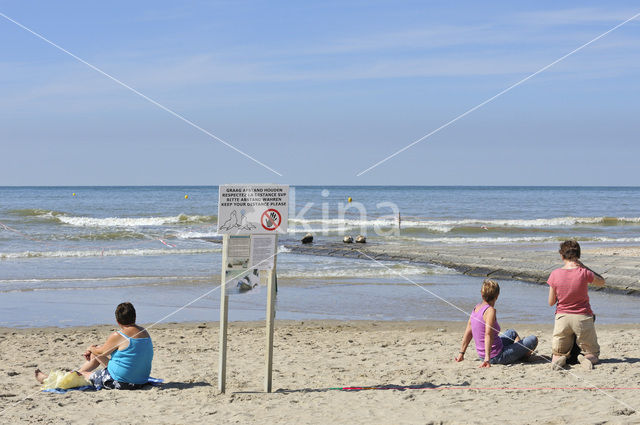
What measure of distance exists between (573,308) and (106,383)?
4.41 meters

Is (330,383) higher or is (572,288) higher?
Answer: (572,288)

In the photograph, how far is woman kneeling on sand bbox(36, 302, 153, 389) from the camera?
611 cm

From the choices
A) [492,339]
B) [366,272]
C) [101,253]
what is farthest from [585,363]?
→ [101,253]

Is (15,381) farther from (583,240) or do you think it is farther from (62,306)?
(583,240)

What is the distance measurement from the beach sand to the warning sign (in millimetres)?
1438

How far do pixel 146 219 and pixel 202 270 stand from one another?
2461 cm

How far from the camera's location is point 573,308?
6594 mm

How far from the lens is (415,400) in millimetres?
5652

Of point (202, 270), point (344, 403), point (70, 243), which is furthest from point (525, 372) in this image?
point (70, 243)

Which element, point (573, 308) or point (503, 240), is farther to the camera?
point (503, 240)

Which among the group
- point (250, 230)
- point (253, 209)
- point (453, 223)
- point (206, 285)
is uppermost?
point (253, 209)

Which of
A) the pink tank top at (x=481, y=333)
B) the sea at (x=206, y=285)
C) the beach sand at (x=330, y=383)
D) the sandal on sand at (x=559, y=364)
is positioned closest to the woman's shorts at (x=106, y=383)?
the beach sand at (x=330, y=383)

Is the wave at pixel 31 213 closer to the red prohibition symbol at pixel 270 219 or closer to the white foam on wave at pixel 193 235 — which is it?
the white foam on wave at pixel 193 235

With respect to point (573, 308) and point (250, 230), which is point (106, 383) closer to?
point (250, 230)
